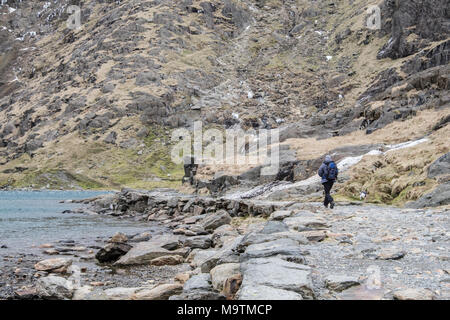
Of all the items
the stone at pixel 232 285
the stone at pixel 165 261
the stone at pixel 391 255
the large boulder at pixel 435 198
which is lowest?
the stone at pixel 165 261

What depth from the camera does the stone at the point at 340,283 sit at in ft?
23.0

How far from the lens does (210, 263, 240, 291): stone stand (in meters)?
8.69

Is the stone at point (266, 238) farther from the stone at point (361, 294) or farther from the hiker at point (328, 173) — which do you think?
the hiker at point (328, 173)

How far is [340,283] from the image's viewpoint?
7.09 m

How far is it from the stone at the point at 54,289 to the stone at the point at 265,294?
675cm

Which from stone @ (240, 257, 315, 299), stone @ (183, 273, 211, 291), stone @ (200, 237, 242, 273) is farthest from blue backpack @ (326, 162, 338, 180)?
stone @ (240, 257, 315, 299)

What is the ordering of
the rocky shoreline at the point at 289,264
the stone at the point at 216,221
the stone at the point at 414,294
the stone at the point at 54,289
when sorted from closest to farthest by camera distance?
the stone at the point at 414,294, the rocky shoreline at the point at 289,264, the stone at the point at 54,289, the stone at the point at 216,221

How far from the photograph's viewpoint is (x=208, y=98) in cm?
15888

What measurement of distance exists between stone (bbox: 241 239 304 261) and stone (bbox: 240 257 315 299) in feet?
1.88

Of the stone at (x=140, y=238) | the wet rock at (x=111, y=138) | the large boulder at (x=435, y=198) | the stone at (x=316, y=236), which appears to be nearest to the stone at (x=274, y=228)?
the stone at (x=316, y=236)

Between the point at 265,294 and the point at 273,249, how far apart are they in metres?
3.15

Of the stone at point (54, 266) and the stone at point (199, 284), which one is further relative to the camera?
the stone at point (54, 266)

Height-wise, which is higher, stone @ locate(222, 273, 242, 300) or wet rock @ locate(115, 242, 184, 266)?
stone @ locate(222, 273, 242, 300)

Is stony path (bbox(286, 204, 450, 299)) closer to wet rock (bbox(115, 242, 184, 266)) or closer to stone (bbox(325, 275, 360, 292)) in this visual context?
stone (bbox(325, 275, 360, 292))
